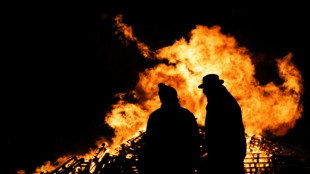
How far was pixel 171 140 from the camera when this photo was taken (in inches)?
120

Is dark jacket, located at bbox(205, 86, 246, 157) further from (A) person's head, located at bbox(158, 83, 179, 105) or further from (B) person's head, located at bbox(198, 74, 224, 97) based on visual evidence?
(A) person's head, located at bbox(158, 83, 179, 105)

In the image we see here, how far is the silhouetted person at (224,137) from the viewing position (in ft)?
10.9

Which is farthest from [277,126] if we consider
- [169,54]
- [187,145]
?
[187,145]

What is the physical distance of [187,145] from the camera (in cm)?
298

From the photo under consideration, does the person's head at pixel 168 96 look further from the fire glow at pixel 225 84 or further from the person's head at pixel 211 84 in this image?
the fire glow at pixel 225 84

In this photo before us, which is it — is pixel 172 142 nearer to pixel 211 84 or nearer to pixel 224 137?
pixel 224 137

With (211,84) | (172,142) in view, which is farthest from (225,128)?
(172,142)

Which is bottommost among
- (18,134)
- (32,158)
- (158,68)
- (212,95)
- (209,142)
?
(209,142)

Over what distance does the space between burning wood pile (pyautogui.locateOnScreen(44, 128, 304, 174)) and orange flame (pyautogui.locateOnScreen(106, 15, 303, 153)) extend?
90.5 inches

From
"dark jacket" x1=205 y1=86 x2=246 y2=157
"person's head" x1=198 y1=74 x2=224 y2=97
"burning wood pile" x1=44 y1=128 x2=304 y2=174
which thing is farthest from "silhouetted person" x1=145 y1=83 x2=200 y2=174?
"burning wood pile" x1=44 y1=128 x2=304 y2=174

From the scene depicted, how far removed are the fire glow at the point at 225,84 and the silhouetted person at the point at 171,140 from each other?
753 cm

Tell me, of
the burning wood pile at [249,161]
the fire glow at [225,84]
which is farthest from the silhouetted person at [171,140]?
the fire glow at [225,84]

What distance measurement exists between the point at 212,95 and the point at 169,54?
7.96 metres

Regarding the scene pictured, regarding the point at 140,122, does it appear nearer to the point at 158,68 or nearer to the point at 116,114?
the point at 116,114
